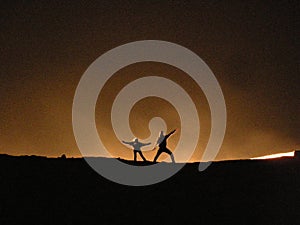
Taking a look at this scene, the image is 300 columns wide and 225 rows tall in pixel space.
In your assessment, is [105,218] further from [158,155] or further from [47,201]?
[158,155]

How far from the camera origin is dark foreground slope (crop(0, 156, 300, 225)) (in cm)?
1656

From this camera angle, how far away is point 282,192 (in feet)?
63.0

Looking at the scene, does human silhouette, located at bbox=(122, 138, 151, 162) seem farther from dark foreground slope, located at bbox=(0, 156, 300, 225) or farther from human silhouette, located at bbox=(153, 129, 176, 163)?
dark foreground slope, located at bbox=(0, 156, 300, 225)

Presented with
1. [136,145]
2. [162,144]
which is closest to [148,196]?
[162,144]

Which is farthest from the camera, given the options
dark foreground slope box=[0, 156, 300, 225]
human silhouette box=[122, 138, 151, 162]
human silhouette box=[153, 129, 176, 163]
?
human silhouette box=[122, 138, 151, 162]

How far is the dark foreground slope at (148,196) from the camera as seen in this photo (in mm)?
16562

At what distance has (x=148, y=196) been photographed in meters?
18.0

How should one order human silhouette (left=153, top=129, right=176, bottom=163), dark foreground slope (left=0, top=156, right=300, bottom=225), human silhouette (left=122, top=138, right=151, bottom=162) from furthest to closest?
human silhouette (left=122, top=138, right=151, bottom=162) < human silhouette (left=153, top=129, right=176, bottom=163) < dark foreground slope (left=0, top=156, right=300, bottom=225)

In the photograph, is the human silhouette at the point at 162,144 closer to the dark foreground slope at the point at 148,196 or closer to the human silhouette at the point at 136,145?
the human silhouette at the point at 136,145

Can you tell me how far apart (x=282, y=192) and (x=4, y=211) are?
412 inches

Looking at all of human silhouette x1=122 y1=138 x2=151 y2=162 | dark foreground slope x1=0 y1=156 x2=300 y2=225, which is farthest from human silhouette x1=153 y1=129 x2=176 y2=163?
dark foreground slope x1=0 y1=156 x2=300 y2=225

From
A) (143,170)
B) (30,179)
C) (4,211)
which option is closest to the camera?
(4,211)

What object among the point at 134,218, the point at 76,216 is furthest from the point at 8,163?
the point at 134,218

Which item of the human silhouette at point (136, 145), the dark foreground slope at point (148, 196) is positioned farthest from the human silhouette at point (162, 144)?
the dark foreground slope at point (148, 196)
